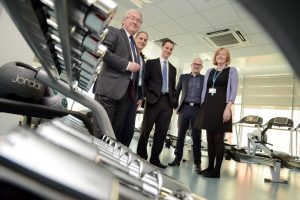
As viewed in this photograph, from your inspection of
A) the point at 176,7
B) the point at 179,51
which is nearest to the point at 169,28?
the point at 176,7

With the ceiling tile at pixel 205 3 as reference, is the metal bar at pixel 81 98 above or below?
below

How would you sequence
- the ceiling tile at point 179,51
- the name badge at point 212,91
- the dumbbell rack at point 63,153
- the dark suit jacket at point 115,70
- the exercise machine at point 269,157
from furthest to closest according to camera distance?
the ceiling tile at point 179,51
the exercise machine at point 269,157
the name badge at point 212,91
the dark suit jacket at point 115,70
the dumbbell rack at point 63,153

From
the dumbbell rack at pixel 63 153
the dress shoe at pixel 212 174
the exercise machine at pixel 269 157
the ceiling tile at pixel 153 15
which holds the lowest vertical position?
the dress shoe at pixel 212 174

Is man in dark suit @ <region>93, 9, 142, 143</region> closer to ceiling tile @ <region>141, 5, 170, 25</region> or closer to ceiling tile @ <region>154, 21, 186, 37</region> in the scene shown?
ceiling tile @ <region>141, 5, 170, 25</region>

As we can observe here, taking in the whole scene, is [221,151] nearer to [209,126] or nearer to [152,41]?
[209,126]

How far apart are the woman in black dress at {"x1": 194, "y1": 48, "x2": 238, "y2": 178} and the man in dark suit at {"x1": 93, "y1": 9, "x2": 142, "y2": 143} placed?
45.4 inches

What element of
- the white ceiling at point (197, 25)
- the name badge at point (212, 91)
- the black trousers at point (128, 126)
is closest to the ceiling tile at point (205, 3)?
the white ceiling at point (197, 25)

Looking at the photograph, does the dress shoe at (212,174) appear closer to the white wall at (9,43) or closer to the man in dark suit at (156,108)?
the man in dark suit at (156,108)

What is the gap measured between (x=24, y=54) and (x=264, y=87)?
841 cm

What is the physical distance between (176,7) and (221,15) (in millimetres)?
886

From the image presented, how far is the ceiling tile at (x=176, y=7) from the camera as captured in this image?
4.90 m

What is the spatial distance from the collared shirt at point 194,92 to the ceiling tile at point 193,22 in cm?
206

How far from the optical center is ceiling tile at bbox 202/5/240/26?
483 cm

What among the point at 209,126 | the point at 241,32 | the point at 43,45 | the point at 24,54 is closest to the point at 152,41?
the point at 241,32
